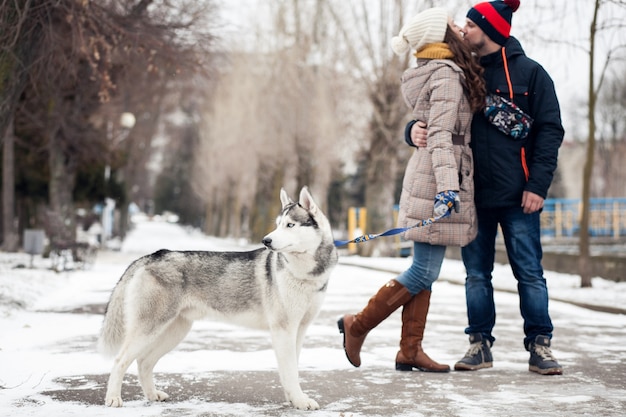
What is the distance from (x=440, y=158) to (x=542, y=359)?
170 centimetres

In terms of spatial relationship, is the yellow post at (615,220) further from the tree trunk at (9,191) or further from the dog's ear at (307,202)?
the dog's ear at (307,202)

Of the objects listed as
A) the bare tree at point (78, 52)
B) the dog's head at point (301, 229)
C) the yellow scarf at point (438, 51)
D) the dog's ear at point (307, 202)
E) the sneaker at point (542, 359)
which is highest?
the bare tree at point (78, 52)

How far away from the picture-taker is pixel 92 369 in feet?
19.7

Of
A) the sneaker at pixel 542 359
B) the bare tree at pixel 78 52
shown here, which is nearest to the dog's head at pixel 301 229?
the sneaker at pixel 542 359

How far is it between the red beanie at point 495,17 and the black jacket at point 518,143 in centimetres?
17

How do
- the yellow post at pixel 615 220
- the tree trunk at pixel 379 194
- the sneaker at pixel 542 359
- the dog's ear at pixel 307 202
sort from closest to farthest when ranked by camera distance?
the dog's ear at pixel 307 202 → the sneaker at pixel 542 359 → the tree trunk at pixel 379 194 → the yellow post at pixel 615 220

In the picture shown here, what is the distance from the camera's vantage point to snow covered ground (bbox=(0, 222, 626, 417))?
4.68m

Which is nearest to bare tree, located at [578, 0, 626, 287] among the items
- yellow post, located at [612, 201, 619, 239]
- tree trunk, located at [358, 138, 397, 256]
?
tree trunk, located at [358, 138, 397, 256]

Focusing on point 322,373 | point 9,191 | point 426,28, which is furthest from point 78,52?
point 9,191

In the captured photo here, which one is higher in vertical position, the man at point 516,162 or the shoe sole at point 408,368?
the man at point 516,162

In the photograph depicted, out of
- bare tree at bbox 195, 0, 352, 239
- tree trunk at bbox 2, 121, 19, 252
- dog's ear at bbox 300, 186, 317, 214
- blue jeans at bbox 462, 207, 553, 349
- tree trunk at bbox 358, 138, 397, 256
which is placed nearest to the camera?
dog's ear at bbox 300, 186, 317, 214

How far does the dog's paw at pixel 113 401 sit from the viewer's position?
462 cm

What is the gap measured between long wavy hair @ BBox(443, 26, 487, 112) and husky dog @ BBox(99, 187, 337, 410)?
63.4 inches

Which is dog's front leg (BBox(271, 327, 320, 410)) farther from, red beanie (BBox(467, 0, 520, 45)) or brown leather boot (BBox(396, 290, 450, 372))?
red beanie (BBox(467, 0, 520, 45))
